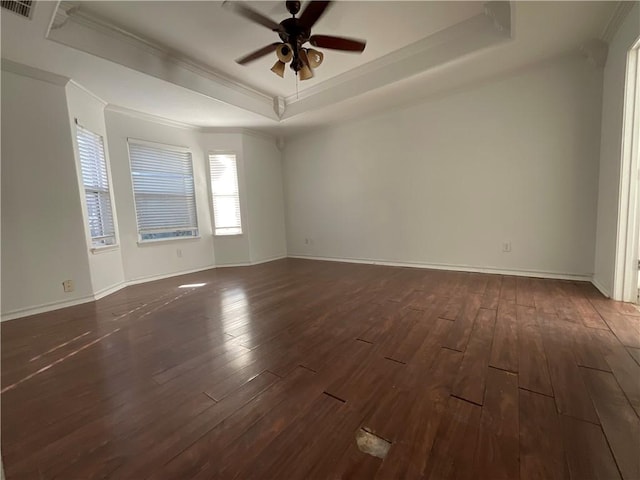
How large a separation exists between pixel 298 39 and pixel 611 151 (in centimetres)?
321

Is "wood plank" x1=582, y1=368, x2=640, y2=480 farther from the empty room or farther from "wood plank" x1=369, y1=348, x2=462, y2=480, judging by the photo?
"wood plank" x1=369, y1=348, x2=462, y2=480

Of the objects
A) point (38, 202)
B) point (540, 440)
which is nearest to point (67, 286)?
point (38, 202)

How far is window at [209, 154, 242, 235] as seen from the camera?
4895 millimetres

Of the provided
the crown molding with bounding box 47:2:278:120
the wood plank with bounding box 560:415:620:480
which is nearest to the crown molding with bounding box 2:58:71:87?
the crown molding with bounding box 47:2:278:120

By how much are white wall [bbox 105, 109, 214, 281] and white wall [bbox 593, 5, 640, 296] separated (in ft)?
18.0

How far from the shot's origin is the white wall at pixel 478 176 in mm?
2955

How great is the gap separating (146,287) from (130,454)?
3266 mm

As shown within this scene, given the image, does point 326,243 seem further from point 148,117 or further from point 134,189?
point 148,117

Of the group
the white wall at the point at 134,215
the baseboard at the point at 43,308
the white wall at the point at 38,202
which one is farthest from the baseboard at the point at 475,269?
the white wall at the point at 38,202

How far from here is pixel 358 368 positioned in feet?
5.10

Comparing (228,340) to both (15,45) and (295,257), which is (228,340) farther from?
(295,257)

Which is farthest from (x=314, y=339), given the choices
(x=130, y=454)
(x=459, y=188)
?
(x=459, y=188)

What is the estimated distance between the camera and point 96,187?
3.42 metres

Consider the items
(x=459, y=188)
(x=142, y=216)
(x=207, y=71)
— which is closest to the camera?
(x=207, y=71)
